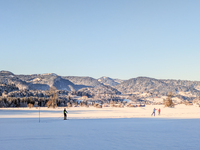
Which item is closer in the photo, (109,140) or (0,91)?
(109,140)

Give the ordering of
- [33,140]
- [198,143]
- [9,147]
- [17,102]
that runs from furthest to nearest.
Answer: [17,102]
[33,140]
[198,143]
[9,147]

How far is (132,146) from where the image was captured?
12.3m

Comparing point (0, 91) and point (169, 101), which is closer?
point (169, 101)

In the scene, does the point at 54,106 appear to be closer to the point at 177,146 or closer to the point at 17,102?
the point at 17,102

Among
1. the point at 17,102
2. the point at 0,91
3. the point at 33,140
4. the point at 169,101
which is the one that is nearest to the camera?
the point at 33,140

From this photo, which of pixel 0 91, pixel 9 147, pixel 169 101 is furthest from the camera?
pixel 0 91

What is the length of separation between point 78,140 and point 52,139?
1.60 metres

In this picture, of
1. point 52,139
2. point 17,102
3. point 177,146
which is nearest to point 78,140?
point 52,139

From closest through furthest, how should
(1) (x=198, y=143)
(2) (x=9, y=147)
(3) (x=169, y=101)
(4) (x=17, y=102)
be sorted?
(2) (x=9, y=147)
(1) (x=198, y=143)
(3) (x=169, y=101)
(4) (x=17, y=102)

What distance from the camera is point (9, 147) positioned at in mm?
11883

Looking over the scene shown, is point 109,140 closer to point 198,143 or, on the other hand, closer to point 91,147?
point 91,147

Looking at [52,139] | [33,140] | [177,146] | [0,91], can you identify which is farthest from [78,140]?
[0,91]

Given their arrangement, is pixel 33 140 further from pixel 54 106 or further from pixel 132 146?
pixel 54 106

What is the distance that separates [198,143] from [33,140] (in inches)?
363
